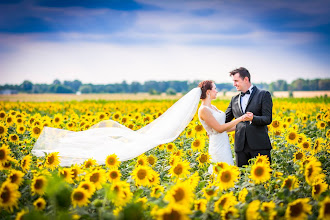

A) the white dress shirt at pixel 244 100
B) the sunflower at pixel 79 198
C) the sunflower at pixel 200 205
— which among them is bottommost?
the sunflower at pixel 200 205

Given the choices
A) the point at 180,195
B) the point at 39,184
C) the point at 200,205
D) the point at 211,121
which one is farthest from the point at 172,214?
the point at 211,121

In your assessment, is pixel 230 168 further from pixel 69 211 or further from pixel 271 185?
pixel 69 211

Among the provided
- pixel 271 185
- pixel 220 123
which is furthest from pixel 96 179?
pixel 220 123

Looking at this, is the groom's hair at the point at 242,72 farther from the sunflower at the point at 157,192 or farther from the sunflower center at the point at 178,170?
the sunflower at the point at 157,192

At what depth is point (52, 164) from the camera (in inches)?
169

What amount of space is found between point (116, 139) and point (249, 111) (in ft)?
8.63

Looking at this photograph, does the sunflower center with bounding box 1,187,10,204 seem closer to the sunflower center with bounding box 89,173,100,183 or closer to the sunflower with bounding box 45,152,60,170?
the sunflower center with bounding box 89,173,100,183

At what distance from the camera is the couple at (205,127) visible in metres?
5.18

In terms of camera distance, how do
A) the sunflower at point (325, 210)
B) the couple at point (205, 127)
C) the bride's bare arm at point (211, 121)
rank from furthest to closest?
the bride's bare arm at point (211, 121), the couple at point (205, 127), the sunflower at point (325, 210)

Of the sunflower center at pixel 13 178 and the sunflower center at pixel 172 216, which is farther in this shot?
the sunflower center at pixel 13 178

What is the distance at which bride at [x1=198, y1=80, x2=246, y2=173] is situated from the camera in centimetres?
534

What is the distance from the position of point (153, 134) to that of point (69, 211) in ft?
11.5

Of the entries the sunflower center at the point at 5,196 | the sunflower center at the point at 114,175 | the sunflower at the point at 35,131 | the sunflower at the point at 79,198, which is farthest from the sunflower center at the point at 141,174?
the sunflower at the point at 35,131

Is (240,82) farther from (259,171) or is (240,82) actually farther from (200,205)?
(200,205)
